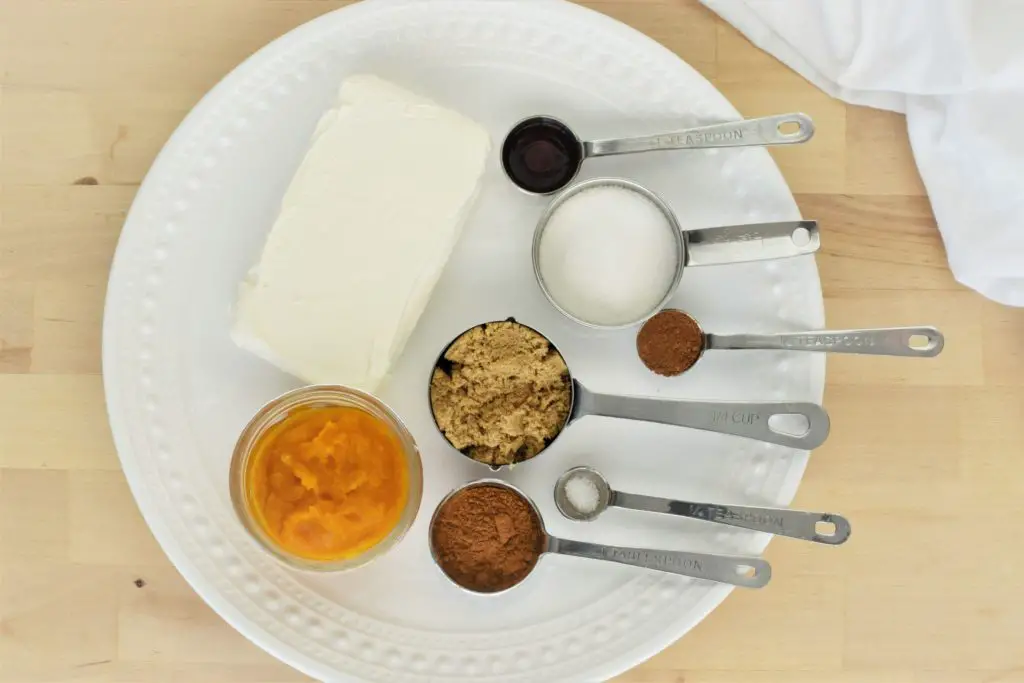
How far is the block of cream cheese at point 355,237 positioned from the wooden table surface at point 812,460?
304 mm

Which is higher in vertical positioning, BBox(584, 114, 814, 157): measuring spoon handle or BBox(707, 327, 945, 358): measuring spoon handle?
BBox(584, 114, 814, 157): measuring spoon handle

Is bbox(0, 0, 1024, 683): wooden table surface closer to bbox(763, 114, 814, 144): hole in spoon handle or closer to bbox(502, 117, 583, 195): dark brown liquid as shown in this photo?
bbox(763, 114, 814, 144): hole in spoon handle

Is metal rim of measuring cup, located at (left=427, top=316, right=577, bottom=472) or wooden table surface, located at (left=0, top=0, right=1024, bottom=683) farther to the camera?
wooden table surface, located at (left=0, top=0, right=1024, bottom=683)

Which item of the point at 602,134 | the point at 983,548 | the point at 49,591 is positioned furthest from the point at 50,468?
the point at 983,548

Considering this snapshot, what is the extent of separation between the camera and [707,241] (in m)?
1.18

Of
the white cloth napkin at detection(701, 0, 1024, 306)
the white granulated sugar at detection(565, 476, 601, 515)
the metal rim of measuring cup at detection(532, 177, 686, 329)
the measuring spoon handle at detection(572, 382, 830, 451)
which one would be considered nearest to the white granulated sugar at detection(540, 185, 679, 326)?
the metal rim of measuring cup at detection(532, 177, 686, 329)

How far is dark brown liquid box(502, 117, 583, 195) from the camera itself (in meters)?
1.22

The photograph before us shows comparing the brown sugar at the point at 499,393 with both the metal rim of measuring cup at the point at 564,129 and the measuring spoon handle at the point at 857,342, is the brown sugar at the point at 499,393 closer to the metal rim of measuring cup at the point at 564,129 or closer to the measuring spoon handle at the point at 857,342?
the metal rim of measuring cup at the point at 564,129

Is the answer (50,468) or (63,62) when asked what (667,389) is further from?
(63,62)

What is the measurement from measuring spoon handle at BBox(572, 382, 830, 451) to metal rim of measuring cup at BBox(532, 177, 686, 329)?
117 millimetres

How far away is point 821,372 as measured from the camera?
1.20 m

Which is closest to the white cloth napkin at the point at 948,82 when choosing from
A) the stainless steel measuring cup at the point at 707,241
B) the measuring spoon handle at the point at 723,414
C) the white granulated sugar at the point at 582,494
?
the stainless steel measuring cup at the point at 707,241

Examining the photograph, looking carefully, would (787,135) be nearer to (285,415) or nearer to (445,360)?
(445,360)

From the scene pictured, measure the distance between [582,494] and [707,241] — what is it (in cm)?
44
